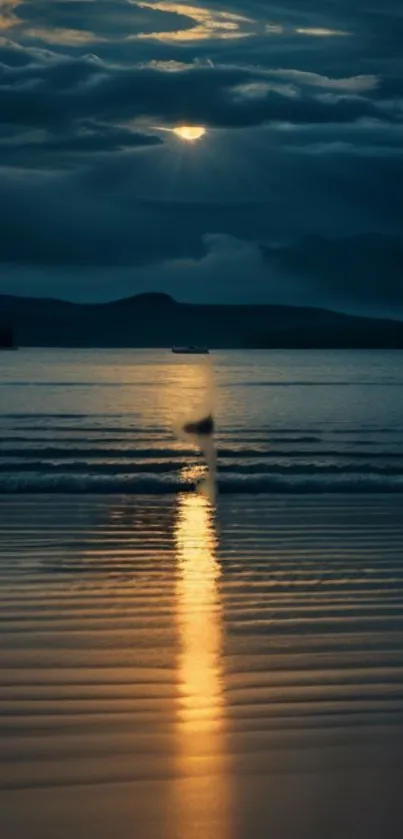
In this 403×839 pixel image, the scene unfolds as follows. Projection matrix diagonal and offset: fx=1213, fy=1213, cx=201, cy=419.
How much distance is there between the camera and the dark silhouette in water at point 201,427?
34.9 m

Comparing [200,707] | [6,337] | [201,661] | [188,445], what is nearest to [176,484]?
[188,445]

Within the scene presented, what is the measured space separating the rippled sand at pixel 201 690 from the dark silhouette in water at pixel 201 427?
22.3 metres

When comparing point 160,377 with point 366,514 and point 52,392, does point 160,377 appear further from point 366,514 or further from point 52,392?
point 366,514

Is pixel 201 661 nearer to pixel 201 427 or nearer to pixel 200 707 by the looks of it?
pixel 200 707

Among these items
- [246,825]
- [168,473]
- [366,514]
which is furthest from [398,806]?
[168,473]

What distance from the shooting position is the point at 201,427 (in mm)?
37531

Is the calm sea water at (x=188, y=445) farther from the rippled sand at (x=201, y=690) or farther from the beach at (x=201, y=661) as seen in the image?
the rippled sand at (x=201, y=690)

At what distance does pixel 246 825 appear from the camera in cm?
490

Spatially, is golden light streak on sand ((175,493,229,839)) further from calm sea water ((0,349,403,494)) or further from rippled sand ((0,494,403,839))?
calm sea water ((0,349,403,494))

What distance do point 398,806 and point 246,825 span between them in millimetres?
678

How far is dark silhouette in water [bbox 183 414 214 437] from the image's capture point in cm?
3491

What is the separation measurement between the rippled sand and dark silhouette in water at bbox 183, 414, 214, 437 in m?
22.3

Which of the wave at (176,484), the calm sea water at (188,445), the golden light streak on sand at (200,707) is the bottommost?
the golden light streak on sand at (200,707)

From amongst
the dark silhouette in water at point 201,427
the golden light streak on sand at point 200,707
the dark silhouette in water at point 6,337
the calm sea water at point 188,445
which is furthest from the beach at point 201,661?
the dark silhouette in water at point 6,337
